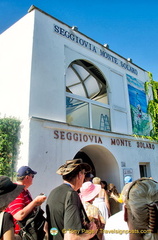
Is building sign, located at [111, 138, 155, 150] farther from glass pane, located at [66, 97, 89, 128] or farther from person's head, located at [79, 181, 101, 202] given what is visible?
person's head, located at [79, 181, 101, 202]

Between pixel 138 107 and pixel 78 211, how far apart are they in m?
7.82

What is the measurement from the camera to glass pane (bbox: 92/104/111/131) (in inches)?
274

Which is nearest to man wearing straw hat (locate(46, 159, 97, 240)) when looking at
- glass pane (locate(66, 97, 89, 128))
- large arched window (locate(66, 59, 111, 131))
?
glass pane (locate(66, 97, 89, 128))

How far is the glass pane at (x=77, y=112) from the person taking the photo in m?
6.21

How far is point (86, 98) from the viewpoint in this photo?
6867 millimetres

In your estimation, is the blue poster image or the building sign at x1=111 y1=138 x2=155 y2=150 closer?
the building sign at x1=111 y1=138 x2=155 y2=150

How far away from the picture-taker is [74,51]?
6.80 metres

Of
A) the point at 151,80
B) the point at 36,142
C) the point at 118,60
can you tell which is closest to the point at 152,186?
the point at 36,142

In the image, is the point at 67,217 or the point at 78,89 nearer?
the point at 67,217

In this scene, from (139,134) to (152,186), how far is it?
7.50m

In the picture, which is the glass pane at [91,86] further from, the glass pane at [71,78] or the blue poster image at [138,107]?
the blue poster image at [138,107]

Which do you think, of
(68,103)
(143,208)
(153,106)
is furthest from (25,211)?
(153,106)

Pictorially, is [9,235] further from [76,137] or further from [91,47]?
[91,47]

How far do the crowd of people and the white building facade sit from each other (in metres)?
2.28
